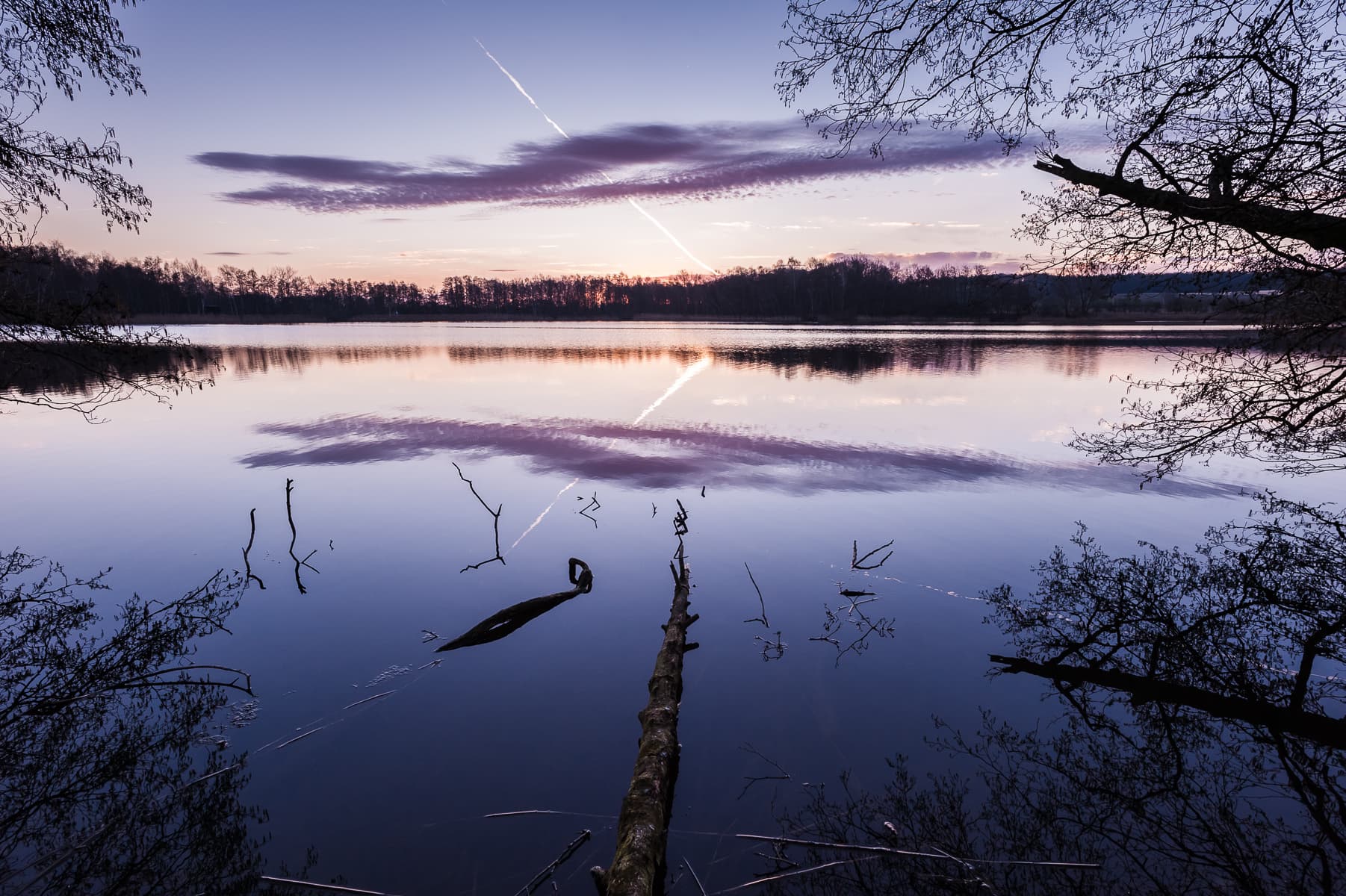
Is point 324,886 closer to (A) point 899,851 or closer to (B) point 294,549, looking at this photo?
(A) point 899,851

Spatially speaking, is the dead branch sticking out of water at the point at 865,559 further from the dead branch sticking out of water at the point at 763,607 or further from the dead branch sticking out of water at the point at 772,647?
the dead branch sticking out of water at the point at 772,647

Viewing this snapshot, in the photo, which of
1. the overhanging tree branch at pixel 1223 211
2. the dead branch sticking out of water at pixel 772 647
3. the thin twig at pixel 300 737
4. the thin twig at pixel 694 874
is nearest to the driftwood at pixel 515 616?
the thin twig at pixel 300 737

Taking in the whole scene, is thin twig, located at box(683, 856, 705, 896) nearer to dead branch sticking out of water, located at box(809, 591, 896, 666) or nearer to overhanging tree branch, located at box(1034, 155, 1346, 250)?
dead branch sticking out of water, located at box(809, 591, 896, 666)

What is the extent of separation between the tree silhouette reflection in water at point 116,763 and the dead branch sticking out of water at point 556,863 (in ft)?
7.49

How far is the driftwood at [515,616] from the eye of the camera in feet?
28.9

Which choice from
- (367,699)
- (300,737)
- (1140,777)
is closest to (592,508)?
(367,699)

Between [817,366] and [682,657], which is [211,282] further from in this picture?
[682,657]

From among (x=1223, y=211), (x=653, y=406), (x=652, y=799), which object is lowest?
(x=652, y=799)

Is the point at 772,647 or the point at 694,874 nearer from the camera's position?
the point at 694,874

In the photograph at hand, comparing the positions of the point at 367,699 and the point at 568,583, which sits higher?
the point at 367,699

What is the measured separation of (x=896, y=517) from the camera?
1448 centimetres

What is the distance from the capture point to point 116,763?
5891mm

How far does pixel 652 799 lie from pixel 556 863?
91cm

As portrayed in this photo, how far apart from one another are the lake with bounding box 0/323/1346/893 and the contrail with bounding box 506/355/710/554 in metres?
0.19
